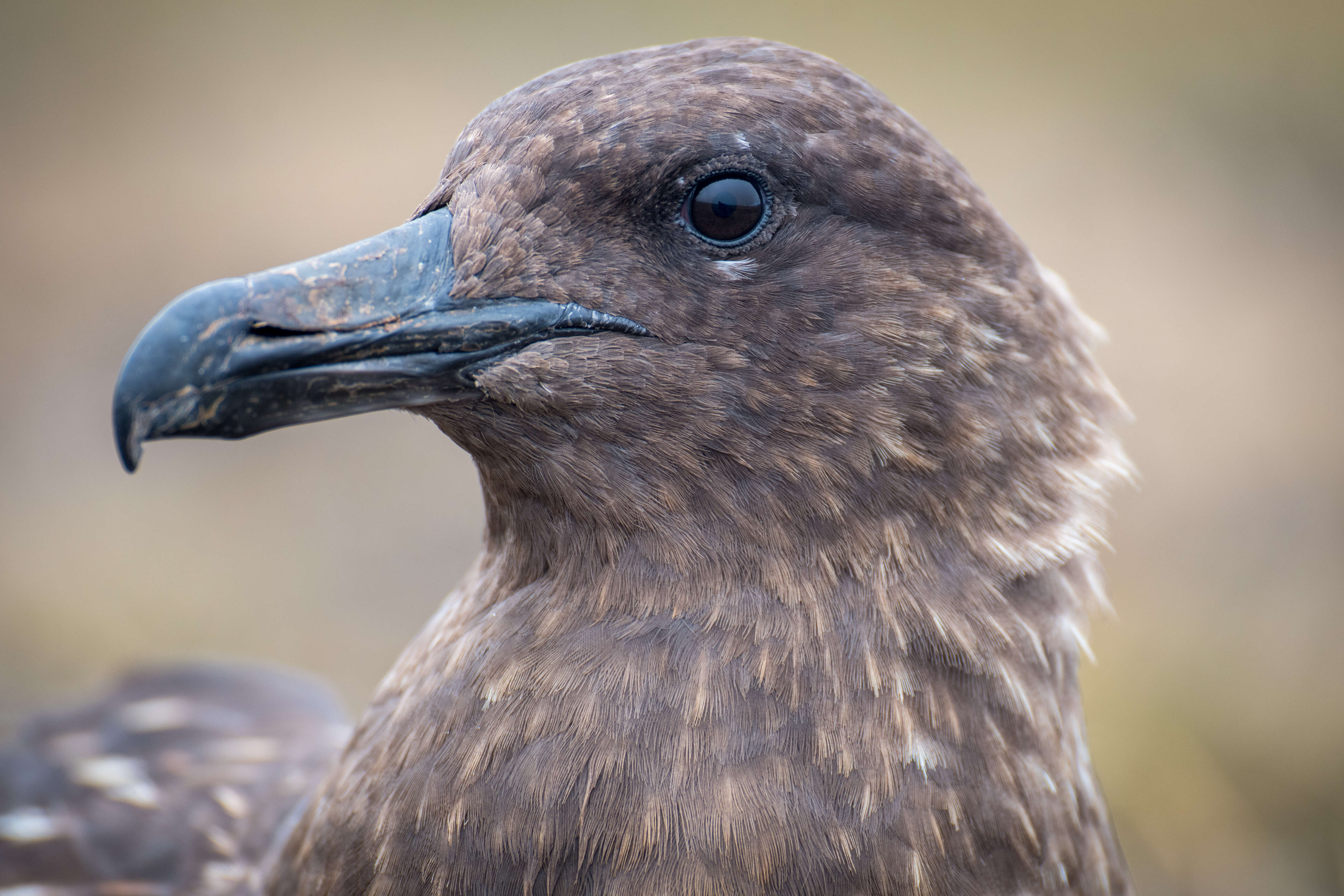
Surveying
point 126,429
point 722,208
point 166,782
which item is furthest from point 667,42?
point 126,429

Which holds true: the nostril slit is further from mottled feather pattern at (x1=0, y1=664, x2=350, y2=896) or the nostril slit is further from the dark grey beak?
mottled feather pattern at (x1=0, y1=664, x2=350, y2=896)

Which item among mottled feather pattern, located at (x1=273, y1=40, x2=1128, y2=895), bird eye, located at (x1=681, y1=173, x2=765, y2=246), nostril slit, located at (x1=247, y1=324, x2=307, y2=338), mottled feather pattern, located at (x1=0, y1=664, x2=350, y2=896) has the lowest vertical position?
mottled feather pattern, located at (x1=0, y1=664, x2=350, y2=896)

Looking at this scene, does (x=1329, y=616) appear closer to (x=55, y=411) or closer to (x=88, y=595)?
(x=88, y=595)

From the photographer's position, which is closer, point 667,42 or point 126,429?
point 126,429

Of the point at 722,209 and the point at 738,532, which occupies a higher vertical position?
the point at 722,209

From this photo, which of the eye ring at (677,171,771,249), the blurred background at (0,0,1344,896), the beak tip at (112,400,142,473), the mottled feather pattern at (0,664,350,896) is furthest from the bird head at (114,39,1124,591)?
the blurred background at (0,0,1344,896)

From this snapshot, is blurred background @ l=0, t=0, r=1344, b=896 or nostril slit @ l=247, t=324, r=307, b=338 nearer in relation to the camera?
nostril slit @ l=247, t=324, r=307, b=338

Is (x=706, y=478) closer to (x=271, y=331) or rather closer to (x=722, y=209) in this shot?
(x=722, y=209)

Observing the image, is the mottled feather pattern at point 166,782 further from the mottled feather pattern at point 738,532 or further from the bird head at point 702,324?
the bird head at point 702,324
